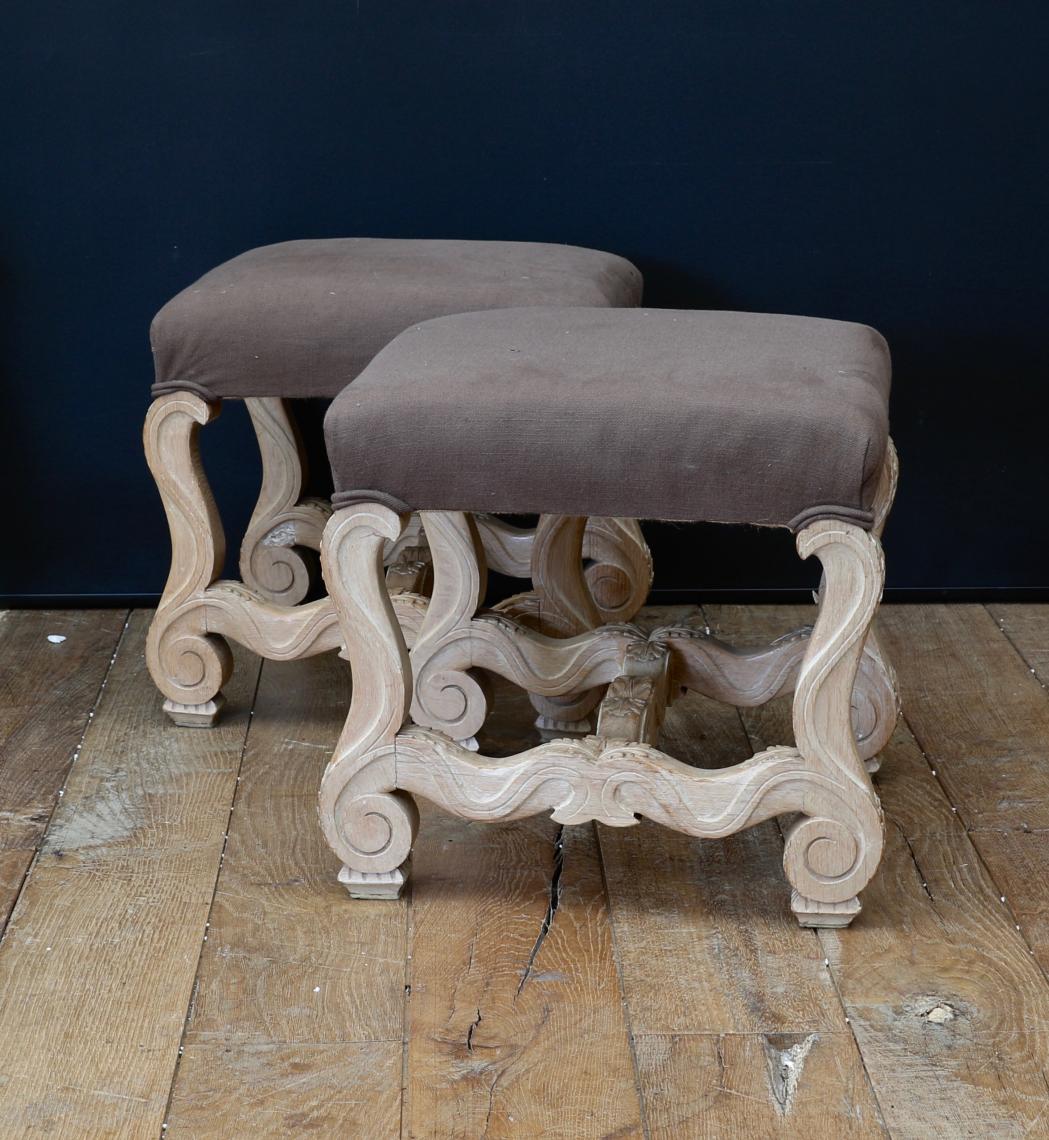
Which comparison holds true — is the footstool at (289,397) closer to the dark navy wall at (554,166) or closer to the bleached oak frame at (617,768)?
the dark navy wall at (554,166)

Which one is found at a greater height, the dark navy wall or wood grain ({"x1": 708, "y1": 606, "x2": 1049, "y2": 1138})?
the dark navy wall

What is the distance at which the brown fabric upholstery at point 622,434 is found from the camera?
1.10 meters

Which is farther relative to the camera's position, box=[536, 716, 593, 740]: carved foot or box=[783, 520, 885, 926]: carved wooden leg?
box=[536, 716, 593, 740]: carved foot

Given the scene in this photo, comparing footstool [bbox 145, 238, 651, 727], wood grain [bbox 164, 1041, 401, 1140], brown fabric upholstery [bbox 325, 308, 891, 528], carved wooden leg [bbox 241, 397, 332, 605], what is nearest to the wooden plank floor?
wood grain [bbox 164, 1041, 401, 1140]

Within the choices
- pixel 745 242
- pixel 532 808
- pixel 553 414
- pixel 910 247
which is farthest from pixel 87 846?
pixel 910 247

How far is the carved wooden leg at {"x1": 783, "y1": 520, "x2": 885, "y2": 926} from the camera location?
3.67 ft

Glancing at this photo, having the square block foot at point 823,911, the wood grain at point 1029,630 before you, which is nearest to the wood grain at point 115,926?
the square block foot at point 823,911

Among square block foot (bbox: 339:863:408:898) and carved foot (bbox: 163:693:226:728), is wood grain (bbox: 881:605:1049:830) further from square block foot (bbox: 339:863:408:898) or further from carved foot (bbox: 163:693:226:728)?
carved foot (bbox: 163:693:226:728)

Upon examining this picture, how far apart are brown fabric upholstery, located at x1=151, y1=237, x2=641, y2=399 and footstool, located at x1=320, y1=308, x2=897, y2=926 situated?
0.10 meters

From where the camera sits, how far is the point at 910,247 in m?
1.79

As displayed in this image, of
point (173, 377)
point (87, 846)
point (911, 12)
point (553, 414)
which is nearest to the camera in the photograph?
point (553, 414)

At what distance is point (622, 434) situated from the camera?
1.11 m

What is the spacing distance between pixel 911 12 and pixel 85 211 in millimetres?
979

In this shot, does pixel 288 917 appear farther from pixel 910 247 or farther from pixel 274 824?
pixel 910 247
